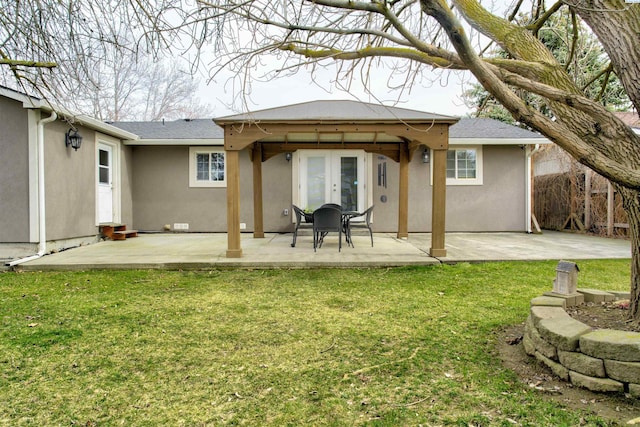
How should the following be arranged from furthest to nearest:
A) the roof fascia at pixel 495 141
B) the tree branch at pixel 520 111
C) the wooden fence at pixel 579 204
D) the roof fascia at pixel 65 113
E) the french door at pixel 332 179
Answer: the french door at pixel 332 179, the roof fascia at pixel 495 141, the wooden fence at pixel 579 204, the roof fascia at pixel 65 113, the tree branch at pixel 520 111

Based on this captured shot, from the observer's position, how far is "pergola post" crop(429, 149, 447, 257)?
5867 millimetres

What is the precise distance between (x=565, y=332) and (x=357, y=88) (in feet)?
11.0

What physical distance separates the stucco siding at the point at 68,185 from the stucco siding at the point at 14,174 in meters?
0.31

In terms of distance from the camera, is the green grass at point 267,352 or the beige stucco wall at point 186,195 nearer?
the green grass at point 267,352

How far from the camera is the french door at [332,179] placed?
9.54m

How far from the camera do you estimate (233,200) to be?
5.88m

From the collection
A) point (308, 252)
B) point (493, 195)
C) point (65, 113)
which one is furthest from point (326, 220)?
point (493, 195)

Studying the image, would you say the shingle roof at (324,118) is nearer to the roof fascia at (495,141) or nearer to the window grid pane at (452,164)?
the roof fascia at (495,141)

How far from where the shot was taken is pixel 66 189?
7051 millimetres

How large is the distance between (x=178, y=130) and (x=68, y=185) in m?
3.57

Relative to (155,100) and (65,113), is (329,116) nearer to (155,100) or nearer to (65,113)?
(65,113)

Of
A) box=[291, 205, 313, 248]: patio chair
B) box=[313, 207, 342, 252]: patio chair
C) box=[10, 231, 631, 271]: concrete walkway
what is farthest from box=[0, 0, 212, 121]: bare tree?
box=[291, 205, 313, 248]: patio chair

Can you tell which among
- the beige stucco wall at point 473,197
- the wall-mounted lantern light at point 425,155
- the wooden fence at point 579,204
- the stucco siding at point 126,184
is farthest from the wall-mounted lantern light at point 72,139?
the wooden fence at point 579,204

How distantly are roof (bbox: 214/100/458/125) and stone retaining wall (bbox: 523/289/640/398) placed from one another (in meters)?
3.38
